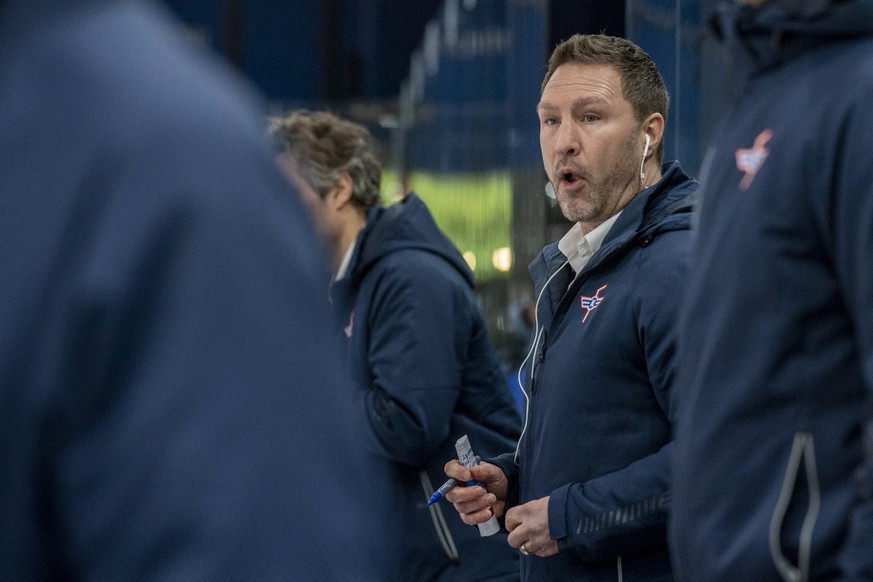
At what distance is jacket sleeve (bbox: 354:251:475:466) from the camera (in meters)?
3.41

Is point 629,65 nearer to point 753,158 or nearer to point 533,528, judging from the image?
point 533,528

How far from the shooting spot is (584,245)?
2.86 meters

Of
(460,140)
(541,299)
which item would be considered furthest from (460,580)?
(460,140)

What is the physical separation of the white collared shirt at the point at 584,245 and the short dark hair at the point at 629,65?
1.01 feet

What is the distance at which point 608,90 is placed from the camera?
3006mm

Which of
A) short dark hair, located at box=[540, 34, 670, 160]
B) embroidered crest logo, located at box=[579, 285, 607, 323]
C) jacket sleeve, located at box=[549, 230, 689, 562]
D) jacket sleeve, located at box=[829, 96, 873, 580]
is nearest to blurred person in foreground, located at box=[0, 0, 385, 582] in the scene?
jacket sleeve, located at box=[829, 96, 873, 580]

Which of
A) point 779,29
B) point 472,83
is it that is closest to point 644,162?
point 779,29

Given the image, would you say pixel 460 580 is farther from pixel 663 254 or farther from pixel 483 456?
pixel 663 254

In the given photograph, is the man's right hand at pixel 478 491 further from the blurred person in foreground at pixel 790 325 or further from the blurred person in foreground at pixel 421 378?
the blurred person in foreground at pixel 790 325

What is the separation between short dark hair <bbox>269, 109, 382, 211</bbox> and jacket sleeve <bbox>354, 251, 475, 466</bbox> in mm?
533

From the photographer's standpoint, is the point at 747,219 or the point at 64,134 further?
the point at 747,219

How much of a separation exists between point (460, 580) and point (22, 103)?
9.27 ft

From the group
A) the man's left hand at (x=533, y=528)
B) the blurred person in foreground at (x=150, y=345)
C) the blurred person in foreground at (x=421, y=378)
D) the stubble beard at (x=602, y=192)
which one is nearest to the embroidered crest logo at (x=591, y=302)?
the stubble beard at (x=602, y=192)

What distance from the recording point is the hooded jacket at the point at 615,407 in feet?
8.21
